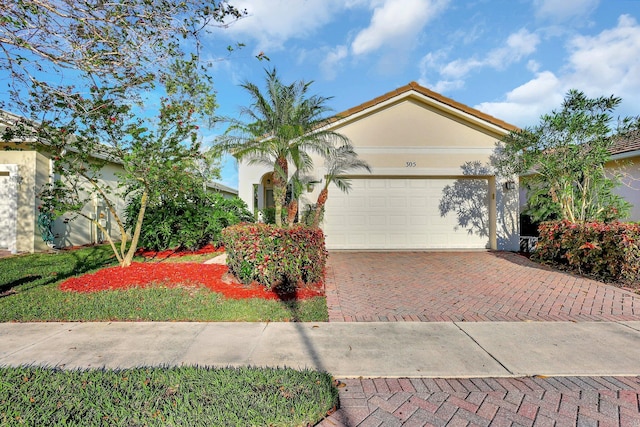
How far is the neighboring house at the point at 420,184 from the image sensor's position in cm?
1059

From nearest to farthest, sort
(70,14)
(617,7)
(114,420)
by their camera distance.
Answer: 1. (114,420)
2. (70,14)
3. (617,7)

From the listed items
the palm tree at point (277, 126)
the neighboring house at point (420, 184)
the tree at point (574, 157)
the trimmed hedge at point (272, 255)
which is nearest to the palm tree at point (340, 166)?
the neighboring house at point (420, 184)

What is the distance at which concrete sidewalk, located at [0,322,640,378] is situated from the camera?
316 cm

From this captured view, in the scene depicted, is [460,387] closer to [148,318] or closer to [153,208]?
[148,318]

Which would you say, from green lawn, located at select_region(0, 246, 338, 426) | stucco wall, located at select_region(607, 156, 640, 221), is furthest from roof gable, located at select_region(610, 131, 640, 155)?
green lawn, located at select_region(0, 246, 338, 426)

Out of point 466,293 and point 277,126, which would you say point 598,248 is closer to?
point 466,293

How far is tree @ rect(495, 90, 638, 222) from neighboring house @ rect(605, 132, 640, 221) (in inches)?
78.6

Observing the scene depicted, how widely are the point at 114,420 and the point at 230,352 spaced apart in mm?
1322

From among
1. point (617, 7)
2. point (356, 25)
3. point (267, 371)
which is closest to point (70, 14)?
point (267, 371)

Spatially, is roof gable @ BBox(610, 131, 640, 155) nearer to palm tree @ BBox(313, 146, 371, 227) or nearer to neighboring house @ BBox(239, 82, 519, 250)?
neighboring house @ BBox(239, 82, 519, 250)

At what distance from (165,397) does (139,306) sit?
2.97m

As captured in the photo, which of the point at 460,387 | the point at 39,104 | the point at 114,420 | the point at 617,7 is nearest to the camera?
the point at 114,420

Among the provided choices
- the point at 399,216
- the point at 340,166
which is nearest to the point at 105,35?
the point at 340,166

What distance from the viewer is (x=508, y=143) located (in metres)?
9.98
